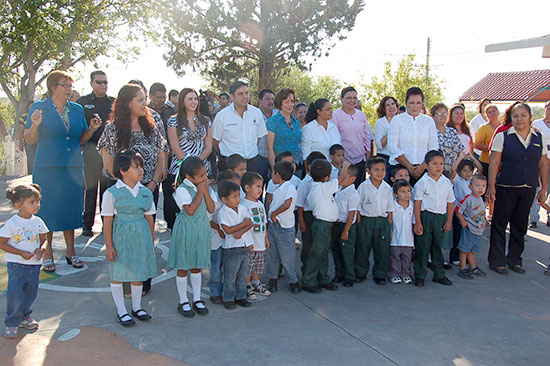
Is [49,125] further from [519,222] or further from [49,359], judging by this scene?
[519,222]

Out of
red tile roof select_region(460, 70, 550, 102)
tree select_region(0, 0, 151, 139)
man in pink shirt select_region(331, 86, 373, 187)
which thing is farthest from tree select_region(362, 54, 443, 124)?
man in pink shirt select_region(331, 86, 373, 187)

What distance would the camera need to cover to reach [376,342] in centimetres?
384

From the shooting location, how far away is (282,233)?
4.93 meters

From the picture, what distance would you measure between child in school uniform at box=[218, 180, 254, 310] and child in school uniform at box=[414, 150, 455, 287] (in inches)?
78.6

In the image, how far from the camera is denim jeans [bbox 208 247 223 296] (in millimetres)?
4582

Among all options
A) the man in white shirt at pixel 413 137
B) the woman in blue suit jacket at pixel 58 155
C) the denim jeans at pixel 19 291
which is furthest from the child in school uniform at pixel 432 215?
the denim jeans at pixel 19 291

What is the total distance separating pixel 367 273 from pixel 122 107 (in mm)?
3099

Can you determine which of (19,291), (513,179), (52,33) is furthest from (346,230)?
(52,33)

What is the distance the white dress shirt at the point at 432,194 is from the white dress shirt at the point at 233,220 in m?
2.06

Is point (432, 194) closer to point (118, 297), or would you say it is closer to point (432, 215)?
point (432, 215)

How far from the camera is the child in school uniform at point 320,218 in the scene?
4.99 meters

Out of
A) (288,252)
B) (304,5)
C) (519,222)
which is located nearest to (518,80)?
(304,5)

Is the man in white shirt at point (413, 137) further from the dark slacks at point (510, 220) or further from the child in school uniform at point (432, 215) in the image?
the dark slacks at point (510, 220)

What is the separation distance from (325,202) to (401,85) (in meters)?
22.6
